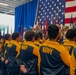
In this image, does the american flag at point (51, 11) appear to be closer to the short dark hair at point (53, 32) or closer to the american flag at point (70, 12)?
the american flag at point (70, 12)

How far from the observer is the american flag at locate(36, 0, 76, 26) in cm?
764

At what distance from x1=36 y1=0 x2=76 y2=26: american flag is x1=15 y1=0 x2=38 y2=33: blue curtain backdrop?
3.41 feet

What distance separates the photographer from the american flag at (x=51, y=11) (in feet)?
30.2

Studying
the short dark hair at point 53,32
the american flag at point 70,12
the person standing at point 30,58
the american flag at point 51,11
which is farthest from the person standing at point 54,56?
the american flag at point 51,11

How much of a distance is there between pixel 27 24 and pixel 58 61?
34.0ft

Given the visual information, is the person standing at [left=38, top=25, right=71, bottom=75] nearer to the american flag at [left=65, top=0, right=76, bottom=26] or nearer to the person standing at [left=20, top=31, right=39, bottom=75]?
the person standing at [left=20, top=31, right=39, bottom=75]

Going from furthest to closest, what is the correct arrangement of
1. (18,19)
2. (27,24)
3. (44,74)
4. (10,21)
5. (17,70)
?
1. (10,21)
2. (18,19)
3. (27,24)
4. (17,70)
5. (44,74)

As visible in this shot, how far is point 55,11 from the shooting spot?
9711 millimetres

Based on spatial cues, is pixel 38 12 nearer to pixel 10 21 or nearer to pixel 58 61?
pixel 10 21

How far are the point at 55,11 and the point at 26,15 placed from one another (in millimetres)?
3833

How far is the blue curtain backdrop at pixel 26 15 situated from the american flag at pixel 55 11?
1.04 metres

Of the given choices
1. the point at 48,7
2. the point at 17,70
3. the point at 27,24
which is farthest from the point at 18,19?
the point at 17,70

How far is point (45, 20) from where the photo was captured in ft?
32.7

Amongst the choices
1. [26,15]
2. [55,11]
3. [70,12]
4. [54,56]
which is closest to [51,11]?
[55,11]
